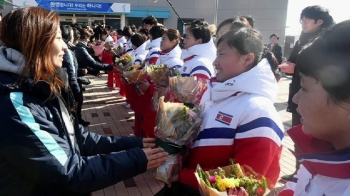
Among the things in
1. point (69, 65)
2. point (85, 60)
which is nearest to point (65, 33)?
point (85, 60)

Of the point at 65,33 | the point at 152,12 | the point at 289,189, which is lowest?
the point at 289,189

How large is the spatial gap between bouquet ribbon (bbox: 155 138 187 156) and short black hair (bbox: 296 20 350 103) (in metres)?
0.99

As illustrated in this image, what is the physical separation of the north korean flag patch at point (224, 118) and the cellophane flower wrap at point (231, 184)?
41 cm

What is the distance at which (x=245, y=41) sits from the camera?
2037 mm

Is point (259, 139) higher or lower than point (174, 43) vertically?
lower

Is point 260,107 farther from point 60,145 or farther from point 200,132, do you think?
point 60,145

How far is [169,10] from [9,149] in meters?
26.3

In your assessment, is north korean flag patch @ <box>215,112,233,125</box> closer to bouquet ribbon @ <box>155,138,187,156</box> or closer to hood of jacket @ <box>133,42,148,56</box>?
bouquet ribbon @ <box>155,138,187,156</box>

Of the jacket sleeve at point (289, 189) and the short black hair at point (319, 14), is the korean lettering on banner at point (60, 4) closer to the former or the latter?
the short black hair at point (319, 14)

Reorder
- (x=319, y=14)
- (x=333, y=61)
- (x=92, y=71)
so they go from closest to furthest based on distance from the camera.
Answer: (x=333, y=61), (x=319, y=14), (x=92, y=71)

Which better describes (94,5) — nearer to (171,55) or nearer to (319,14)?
(171,55)

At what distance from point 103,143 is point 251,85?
1.02 metres

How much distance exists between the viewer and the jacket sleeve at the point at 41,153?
1386 mm

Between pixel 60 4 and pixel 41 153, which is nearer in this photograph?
pixel 41 153
